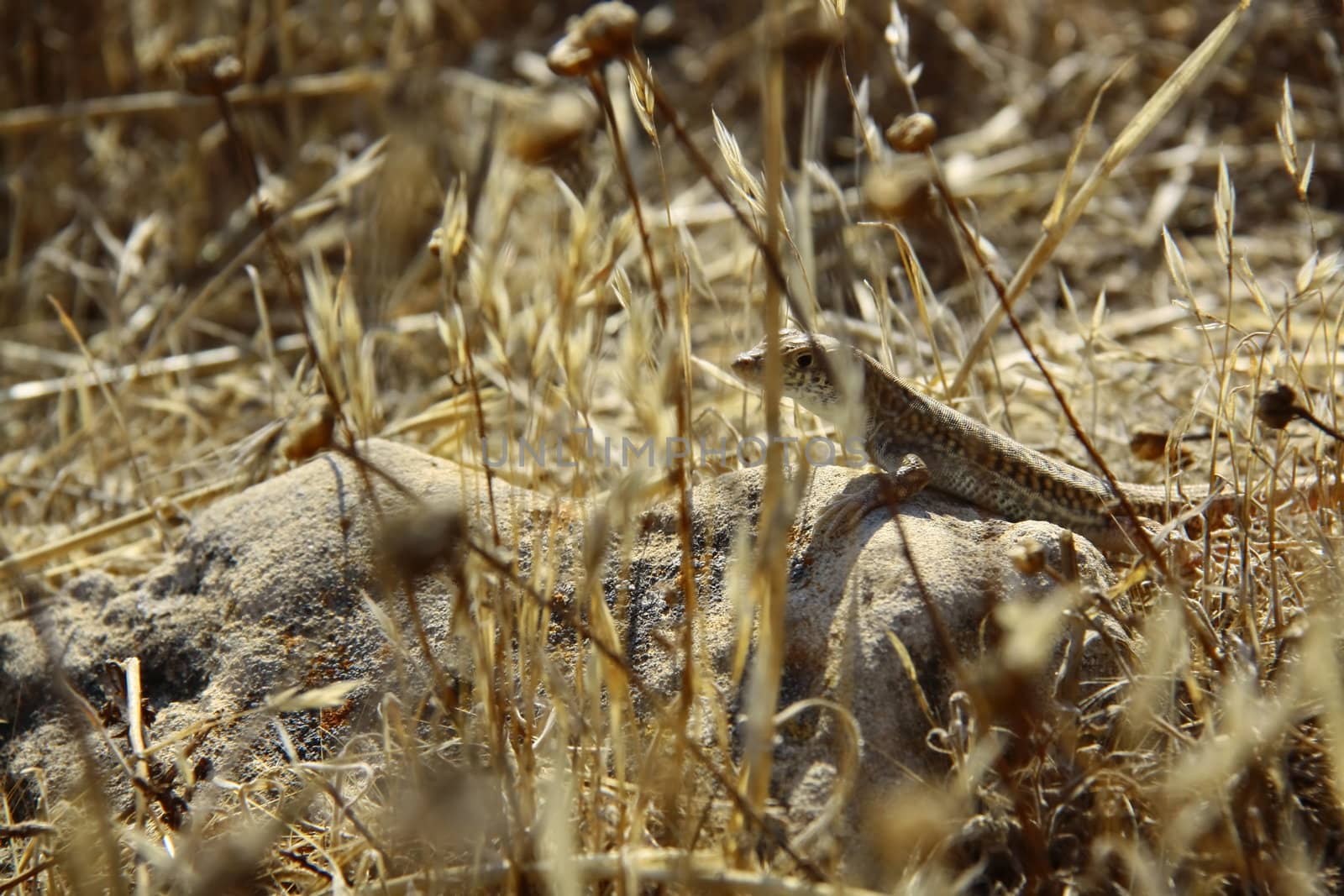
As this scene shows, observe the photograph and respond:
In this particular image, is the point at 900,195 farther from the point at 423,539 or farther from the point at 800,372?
the point at 423,539

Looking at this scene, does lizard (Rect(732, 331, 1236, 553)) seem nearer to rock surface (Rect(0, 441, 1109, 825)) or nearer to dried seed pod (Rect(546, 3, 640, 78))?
Result: rock surface (Rect(0, 441, 1109, 825))

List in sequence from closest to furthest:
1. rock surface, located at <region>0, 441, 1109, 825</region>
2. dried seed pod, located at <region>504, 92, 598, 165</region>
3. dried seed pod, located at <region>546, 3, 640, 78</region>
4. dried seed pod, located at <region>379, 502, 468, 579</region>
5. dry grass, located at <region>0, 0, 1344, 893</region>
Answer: dried seed pod, located at <region>379, 502, 468, 579</region>, dried seed pod, located at <region>546, 3, 640, 78</region>, dry grass, located at <region>0, 0, 1344, 893</region>, dried seed pod, located at <region>504, 92, 598, 165</region>, rock surface, located at <region>0, 441, 1109, 825</region>

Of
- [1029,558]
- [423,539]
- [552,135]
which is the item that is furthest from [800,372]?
[423,539]

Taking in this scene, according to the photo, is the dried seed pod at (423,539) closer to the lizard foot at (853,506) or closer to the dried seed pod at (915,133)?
the lizard foot at (853,506)

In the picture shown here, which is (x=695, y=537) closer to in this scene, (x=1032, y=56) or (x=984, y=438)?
(x=984, y=438)

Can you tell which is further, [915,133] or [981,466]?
[981,466]

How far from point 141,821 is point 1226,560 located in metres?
2.76

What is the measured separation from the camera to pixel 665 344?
2131mm

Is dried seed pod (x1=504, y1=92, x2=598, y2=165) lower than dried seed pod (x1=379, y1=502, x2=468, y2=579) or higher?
higher

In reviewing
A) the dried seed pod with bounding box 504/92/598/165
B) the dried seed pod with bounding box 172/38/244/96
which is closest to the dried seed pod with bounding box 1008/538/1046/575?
the dried seed pod with bounding box 504/92/598/165

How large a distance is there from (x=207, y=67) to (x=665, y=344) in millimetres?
1115

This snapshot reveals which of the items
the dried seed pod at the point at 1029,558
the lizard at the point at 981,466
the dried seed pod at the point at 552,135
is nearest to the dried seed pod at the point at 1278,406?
the dried seed pod at the point at 1029,558

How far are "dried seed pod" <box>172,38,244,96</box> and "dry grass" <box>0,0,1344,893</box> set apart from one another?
0.02 m

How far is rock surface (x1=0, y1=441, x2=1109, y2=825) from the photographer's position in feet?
8.32
